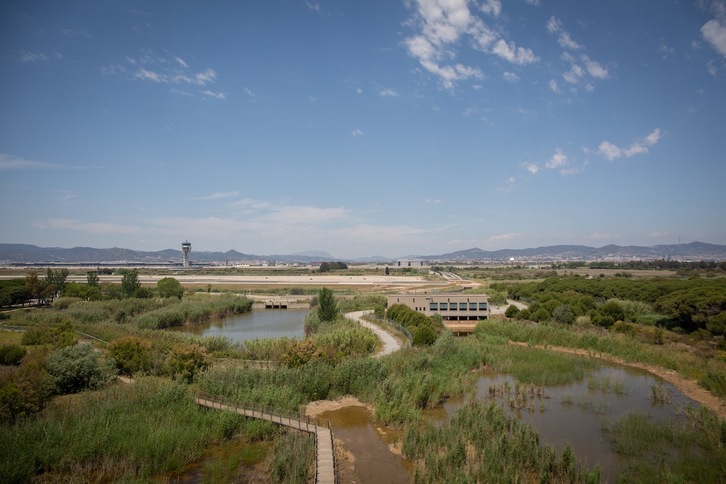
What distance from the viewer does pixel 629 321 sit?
44.1 m

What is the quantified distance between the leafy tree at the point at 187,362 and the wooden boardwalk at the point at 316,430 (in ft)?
11.0

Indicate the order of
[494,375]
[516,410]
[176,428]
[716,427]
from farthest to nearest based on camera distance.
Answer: [494,375], [516,410], [716,427], [176,428]

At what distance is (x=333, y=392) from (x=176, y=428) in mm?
8561

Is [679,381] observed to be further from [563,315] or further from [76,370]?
[76,370]

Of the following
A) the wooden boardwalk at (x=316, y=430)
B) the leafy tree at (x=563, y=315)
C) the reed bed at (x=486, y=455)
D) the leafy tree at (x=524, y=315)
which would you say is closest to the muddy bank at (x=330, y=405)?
the wooden boardwalk at (x=316, y=430)

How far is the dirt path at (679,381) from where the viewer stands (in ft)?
72.4

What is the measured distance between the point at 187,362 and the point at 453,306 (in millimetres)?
33702

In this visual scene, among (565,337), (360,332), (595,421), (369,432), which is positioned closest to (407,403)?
(369,432)

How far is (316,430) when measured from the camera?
53.8 ft

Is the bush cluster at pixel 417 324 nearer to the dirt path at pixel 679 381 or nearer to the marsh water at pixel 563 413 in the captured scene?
the marsh water at pixel 563 413

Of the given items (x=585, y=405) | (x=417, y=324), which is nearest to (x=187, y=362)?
(x=417, y=324)

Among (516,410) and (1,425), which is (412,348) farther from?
(1,425)

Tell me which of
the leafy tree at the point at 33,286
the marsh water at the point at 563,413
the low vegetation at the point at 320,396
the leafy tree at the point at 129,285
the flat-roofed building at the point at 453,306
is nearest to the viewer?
the low vegetation at the point at 320,396

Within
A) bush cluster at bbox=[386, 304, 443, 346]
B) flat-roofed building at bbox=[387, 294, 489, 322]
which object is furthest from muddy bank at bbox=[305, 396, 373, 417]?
flat-roofed building at bbox=[387, 294, 489, 322]
